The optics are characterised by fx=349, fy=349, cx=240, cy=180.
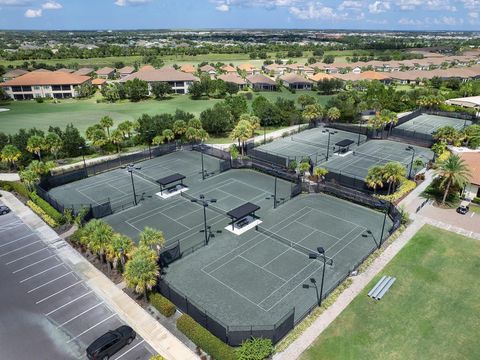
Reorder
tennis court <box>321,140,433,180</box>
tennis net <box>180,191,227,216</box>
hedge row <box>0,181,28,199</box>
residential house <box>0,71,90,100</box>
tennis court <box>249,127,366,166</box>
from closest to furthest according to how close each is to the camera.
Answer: tennis net <box>180,191,227,216</box> → hedge row <box>0,181,28,199</box> → tennis court <box>321,140,433,180</box> → tennis court <box>249,127,366,166</box> → residential house <box>0,71,90,100</box>

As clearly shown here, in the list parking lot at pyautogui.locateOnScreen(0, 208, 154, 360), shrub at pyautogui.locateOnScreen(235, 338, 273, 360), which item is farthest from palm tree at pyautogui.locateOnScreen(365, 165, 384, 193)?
parking lot at pyautogui.locateOnScreen(0, 208, 154, 360)

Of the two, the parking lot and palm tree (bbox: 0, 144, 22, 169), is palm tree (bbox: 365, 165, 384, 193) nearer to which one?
the parking lot

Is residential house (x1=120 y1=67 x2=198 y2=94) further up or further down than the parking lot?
further up

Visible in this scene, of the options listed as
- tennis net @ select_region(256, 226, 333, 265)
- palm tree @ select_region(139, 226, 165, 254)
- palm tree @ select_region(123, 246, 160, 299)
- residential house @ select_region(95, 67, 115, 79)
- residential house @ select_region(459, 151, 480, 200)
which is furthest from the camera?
residential house @ select_region(95, 67, 115, 79)

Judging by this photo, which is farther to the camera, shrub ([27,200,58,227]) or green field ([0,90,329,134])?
green field ([0,90,329,134])

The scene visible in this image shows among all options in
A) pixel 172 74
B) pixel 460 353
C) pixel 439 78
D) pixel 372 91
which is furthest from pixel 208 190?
pixel 439 78
